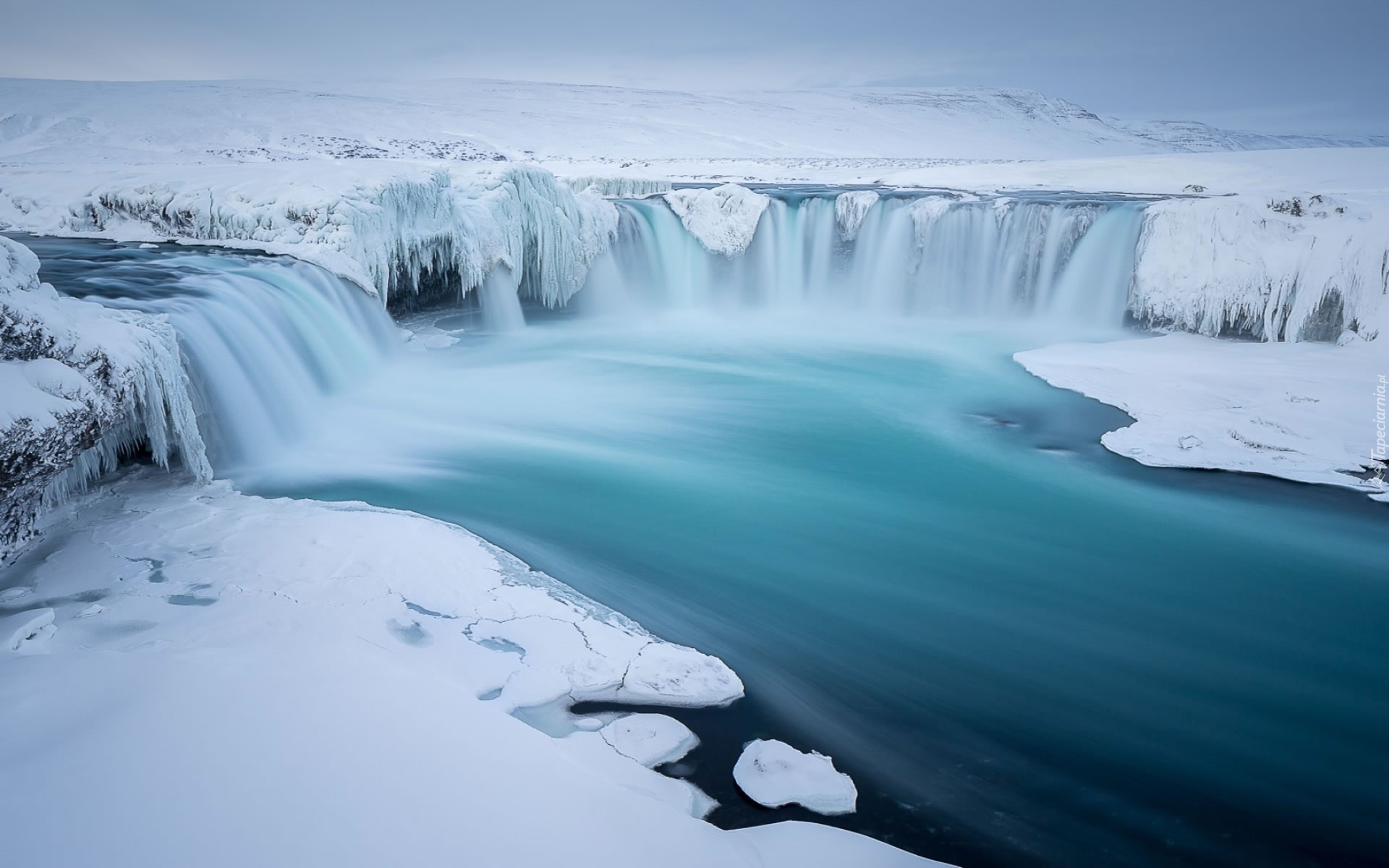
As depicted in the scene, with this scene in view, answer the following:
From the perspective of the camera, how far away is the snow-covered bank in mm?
3145

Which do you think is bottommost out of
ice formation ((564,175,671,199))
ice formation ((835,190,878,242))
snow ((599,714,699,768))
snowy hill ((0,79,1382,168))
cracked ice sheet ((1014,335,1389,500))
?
snow ((599,714,699,768))

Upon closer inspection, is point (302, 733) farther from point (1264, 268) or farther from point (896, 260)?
point (896, 260)

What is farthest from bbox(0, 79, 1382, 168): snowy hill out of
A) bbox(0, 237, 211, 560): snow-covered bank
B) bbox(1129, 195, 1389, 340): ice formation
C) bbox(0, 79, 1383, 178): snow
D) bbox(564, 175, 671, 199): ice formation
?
bbox(1129, 195, 1389, 340): ice formation

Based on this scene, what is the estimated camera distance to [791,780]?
2707 mm

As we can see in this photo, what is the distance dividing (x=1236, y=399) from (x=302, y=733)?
794 cm

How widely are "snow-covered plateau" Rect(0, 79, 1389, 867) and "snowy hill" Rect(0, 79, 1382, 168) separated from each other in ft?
28.4

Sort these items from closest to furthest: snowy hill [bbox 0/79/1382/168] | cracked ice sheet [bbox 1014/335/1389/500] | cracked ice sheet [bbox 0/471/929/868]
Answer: cracked ice sheet [bbox 0/471/929/868] → cracked ice sheet [bbox 1014/335/1389/500] → snowy hill [bbox 0/79/1382/168]

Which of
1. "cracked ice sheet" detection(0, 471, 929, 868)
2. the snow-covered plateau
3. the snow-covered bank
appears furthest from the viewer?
the snow-covered bank

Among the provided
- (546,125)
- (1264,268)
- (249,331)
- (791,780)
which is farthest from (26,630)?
(546,125)

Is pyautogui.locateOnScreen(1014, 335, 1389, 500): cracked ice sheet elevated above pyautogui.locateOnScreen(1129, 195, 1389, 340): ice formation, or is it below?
below

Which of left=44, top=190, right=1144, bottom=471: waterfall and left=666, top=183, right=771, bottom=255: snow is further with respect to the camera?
left=666, top=183, right=771, bottom=255: snow

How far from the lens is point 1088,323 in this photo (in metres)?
11.0

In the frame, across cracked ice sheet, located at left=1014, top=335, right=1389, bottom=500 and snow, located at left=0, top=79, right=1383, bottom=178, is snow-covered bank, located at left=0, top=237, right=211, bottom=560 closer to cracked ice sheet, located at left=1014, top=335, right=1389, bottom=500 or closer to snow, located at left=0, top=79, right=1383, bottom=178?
snow, located at left=0, top=79, right=1383, bottom=178

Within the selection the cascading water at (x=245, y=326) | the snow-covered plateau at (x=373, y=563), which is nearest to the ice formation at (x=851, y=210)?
the snow-covered plateau at (x=373, y=563)
